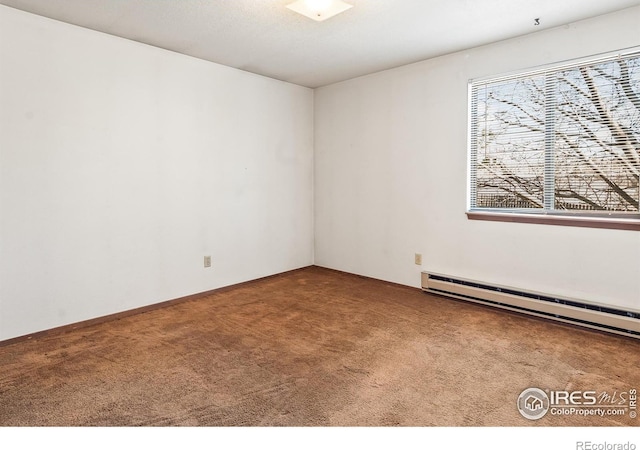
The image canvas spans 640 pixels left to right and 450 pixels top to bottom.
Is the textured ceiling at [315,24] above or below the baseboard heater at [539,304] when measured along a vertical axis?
above

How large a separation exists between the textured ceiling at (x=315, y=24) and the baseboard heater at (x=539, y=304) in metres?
2.20

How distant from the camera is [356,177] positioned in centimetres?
479

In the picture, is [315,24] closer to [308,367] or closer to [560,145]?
[560,145]

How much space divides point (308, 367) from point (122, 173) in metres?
2.35

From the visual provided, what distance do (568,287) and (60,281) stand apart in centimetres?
413

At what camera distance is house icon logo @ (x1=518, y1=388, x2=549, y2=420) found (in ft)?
6.44

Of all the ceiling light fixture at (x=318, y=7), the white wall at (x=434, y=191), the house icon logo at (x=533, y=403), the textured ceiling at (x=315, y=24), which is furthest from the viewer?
the white wall at (x=434, y=191)

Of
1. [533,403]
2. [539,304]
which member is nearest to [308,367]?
[533,403]

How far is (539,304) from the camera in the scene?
10.8 ft

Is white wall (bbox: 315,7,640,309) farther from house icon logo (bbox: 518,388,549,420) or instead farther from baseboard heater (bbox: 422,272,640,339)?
house icon logo (bbox: 518,388,549,420)

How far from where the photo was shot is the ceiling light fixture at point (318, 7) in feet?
8.62

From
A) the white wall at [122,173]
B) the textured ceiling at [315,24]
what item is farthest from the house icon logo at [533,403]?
the white wall at [122,173]

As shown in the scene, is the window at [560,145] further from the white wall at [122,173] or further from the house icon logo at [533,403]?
the white wall at [122,173]

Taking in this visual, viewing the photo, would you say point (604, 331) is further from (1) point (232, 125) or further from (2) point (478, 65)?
(1) point (232, 125)
